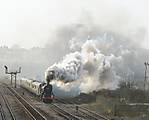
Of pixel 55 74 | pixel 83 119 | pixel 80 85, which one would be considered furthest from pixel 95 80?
pixel 83 119

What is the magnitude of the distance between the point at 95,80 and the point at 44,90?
1876 cm

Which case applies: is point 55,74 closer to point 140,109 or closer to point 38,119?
point 140,109

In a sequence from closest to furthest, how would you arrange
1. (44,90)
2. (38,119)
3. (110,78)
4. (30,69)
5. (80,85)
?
(38,119) < (44,90) < (80,85) < (110,78) < (30,69)

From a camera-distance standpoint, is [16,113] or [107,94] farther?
[107,94]

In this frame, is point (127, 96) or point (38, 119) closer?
point (38, 119)

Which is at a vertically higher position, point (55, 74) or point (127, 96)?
point (55, 74)

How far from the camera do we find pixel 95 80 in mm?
58938

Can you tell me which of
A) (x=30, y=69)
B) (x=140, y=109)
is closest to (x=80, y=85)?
(x=140, y=109)

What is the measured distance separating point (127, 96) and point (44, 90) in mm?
15326

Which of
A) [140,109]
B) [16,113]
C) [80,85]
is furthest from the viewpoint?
[80,85]

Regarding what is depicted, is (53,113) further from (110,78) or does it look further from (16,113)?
(110,78)

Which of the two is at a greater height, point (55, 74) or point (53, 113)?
point (55, 74)

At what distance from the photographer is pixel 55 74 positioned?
146 ft

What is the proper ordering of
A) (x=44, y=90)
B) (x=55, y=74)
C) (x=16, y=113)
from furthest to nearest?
(x=55, y=74) < (x=44, y=90) < (x=16, y=113)
